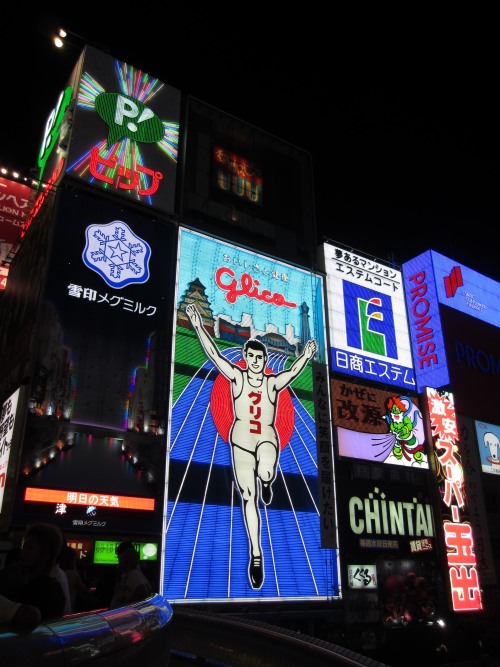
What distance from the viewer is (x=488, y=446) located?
890 inches

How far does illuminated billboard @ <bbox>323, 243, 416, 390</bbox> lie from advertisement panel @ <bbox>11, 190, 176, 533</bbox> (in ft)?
22.4

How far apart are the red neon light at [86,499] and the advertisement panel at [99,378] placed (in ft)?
0.07

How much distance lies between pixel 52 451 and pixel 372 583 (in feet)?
34.9

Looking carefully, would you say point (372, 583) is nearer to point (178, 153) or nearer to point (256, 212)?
point (256, 212)

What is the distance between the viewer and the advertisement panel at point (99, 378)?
12.7 m

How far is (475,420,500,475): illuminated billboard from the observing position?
22.1 m

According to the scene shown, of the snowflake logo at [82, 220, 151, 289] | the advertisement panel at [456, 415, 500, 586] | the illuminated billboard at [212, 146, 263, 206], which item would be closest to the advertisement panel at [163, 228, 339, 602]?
the snowflake logo at [82, 220, 151, 289]

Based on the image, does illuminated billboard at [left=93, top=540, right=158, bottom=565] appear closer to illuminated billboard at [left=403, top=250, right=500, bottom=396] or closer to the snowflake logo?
the snowflake logo

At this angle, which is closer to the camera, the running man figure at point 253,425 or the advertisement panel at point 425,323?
the running man figure at point 253,425

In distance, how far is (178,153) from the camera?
18984mm

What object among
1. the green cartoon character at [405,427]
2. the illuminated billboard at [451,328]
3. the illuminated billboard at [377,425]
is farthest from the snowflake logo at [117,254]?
the illuminated billboard at [451,328]

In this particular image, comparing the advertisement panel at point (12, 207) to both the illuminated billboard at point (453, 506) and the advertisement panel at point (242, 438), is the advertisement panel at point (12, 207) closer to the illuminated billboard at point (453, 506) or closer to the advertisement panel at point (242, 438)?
the advertisement panel at point (242, 438)

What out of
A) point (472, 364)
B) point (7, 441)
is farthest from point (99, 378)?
point (472, 364)

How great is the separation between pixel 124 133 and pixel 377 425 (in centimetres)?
1305
